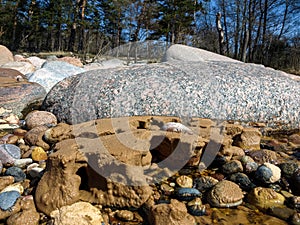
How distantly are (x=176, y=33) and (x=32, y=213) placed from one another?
17.9 metres

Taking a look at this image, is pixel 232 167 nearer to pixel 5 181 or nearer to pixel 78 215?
pixel 78 215

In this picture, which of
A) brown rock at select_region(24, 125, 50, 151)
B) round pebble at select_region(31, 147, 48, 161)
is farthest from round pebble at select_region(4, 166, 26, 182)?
brown rock at select_region(24, 125, 50, 151)

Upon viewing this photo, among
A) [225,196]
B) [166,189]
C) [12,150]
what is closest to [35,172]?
[12,150]

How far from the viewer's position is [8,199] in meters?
1.57

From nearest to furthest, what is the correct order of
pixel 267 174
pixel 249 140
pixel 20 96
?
pixel 267 174 → pixel 249 140 → pixel 20 96

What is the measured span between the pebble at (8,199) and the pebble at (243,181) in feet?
5.32

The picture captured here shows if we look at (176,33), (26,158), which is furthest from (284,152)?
(176,33)

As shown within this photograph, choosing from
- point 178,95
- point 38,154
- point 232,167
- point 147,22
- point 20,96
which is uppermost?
point 147,22

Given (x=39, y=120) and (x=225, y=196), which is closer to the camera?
(x=225, y=196)

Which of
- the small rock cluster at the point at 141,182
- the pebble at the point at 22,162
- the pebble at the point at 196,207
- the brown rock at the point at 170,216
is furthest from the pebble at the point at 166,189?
the pebble at the point at 22,162

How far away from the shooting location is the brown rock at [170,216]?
1.40 meters

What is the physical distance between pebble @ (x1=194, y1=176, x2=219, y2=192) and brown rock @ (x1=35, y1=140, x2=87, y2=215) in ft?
2.97

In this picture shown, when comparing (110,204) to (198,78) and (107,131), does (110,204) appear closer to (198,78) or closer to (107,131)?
(107,131)

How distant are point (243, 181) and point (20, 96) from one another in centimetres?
348
